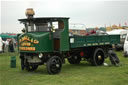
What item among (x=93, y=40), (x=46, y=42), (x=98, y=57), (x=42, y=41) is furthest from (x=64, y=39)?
(x=98, y=57)

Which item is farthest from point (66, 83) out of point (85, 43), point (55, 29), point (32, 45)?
point (85, 43)

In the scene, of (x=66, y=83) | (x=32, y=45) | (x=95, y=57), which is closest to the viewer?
(x=66, y=83)

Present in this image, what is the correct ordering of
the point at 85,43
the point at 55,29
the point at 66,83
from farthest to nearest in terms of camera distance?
1. the point at 85,43
2. the point at 55,29
3. the point at 66,83

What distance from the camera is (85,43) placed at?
1221 cm

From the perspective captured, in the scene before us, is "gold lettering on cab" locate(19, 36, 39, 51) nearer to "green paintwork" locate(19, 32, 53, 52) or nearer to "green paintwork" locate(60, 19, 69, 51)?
"green paintwork" locate(19, 32, 53, 52)

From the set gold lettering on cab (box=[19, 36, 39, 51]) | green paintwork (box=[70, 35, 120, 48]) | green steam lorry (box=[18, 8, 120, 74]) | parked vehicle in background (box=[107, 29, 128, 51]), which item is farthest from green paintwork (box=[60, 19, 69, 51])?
parked vehicle in background (box=[107, 29, 128, 51])

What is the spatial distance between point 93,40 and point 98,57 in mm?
1081

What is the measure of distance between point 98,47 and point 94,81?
209 inches

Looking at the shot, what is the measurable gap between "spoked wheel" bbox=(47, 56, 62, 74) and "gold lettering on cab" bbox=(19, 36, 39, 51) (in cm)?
92

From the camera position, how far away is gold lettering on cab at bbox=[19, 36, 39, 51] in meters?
10.0

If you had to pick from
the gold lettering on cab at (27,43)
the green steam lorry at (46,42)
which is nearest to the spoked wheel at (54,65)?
the green steam lorry at (46,42)

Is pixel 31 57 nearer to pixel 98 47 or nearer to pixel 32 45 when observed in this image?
pixel 32 45

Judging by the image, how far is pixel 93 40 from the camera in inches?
504

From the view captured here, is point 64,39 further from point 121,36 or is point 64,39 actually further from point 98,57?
point 121,36
